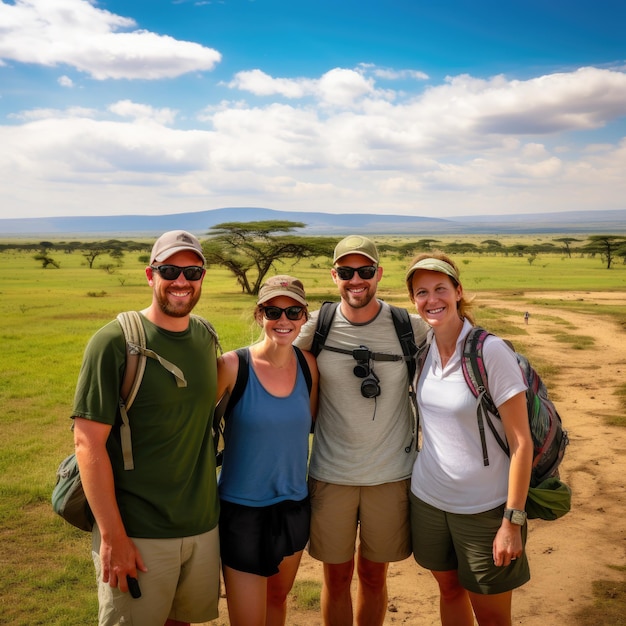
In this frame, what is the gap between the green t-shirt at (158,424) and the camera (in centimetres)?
257

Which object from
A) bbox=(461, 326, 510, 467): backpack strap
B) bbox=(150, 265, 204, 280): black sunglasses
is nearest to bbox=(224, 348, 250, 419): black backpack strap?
bbox=(150, 265, 204, 280): black sunglasses

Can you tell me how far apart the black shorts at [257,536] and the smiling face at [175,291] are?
1.11 m

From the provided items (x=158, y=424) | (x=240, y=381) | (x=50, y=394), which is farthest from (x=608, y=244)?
(x=158, y=424)

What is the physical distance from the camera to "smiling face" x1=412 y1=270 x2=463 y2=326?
314cm

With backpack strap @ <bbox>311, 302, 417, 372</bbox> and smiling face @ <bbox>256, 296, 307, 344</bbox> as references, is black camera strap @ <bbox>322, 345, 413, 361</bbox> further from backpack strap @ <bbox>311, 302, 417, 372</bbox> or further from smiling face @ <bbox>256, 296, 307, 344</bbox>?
smiling face @ <bbox>256, 296, 307, 344</bbox>

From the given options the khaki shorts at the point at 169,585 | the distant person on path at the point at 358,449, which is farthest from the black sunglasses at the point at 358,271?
the khaki shorts at the point at 169,585

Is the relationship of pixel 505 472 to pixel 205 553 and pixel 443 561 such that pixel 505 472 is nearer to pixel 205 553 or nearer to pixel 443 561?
pixel 443 561

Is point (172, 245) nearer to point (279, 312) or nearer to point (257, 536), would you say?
point (279, 312)

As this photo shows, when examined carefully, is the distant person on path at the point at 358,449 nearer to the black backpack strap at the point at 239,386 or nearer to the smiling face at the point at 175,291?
the black backpack strap at the point at 239,386

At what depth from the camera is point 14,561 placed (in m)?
4.97

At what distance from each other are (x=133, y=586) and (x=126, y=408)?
85 cm

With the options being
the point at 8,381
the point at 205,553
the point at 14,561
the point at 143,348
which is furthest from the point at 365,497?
the point at 8,381

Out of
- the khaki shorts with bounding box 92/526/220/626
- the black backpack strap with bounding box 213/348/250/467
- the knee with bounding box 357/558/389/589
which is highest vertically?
the black backpack strap with bounding box 213/348/250/467

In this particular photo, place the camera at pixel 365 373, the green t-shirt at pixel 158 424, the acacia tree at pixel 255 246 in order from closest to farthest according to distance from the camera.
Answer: the green t-shirt at pixel 158 424, the camera at pixel 365 373, the acacia tree at pixel 255 246
